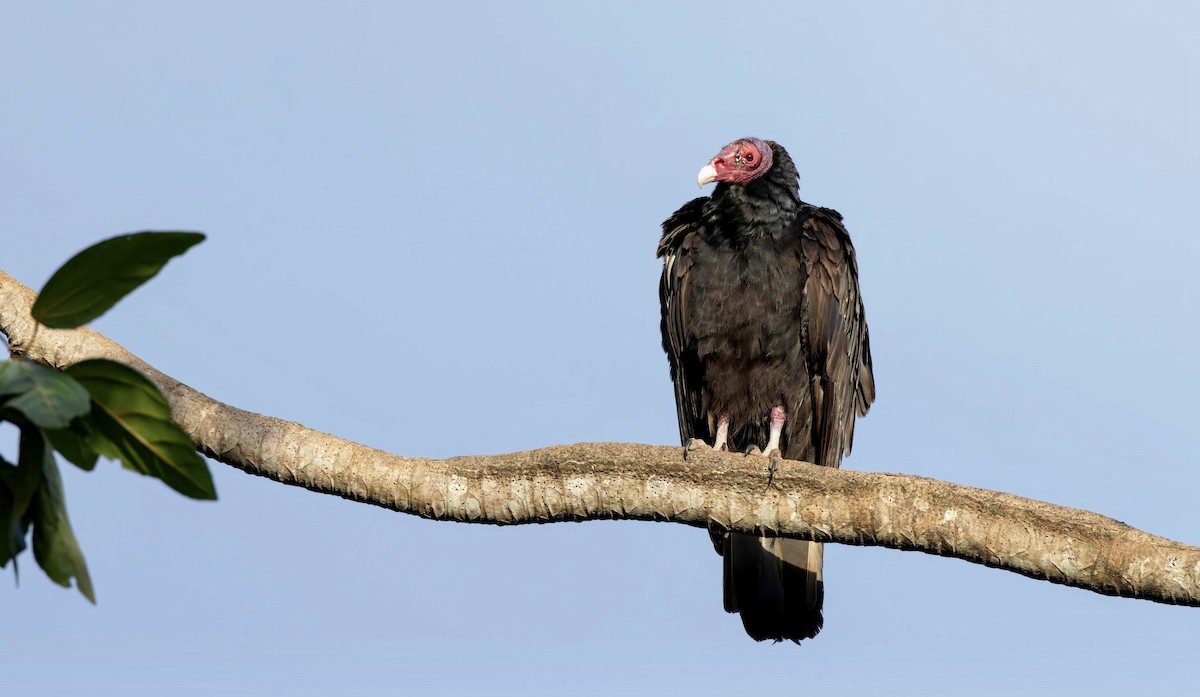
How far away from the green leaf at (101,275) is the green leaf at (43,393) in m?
0.10

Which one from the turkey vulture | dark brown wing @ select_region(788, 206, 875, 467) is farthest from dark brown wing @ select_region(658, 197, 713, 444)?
dark brown wing @ select_region(788, 206, 875, 467)

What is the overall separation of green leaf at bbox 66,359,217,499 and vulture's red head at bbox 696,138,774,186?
4.25 meters

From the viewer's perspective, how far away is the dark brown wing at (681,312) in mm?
5477

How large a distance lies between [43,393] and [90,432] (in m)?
0.20

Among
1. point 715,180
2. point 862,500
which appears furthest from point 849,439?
point 862,500

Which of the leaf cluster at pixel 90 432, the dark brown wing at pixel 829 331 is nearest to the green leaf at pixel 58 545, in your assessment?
the leaf cluster at pixel 90 432

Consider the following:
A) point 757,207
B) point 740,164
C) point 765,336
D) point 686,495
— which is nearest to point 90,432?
point 686,495

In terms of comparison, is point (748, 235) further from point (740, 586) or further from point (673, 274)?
point (740, 586)

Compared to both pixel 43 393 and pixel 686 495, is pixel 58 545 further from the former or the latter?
pixel 686 495

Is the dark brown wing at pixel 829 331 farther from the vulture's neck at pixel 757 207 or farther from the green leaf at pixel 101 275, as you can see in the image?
the green leaf at pixel 101 275

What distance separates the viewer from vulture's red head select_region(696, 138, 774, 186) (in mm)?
5570

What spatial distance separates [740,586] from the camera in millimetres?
4945

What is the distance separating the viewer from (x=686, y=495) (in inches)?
142

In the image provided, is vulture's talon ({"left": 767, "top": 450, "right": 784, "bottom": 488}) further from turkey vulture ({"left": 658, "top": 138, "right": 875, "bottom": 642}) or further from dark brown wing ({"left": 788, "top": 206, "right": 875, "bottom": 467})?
dark brown wing ({"left": 788, "top": 206, "right": 875, "bottom": 467})
